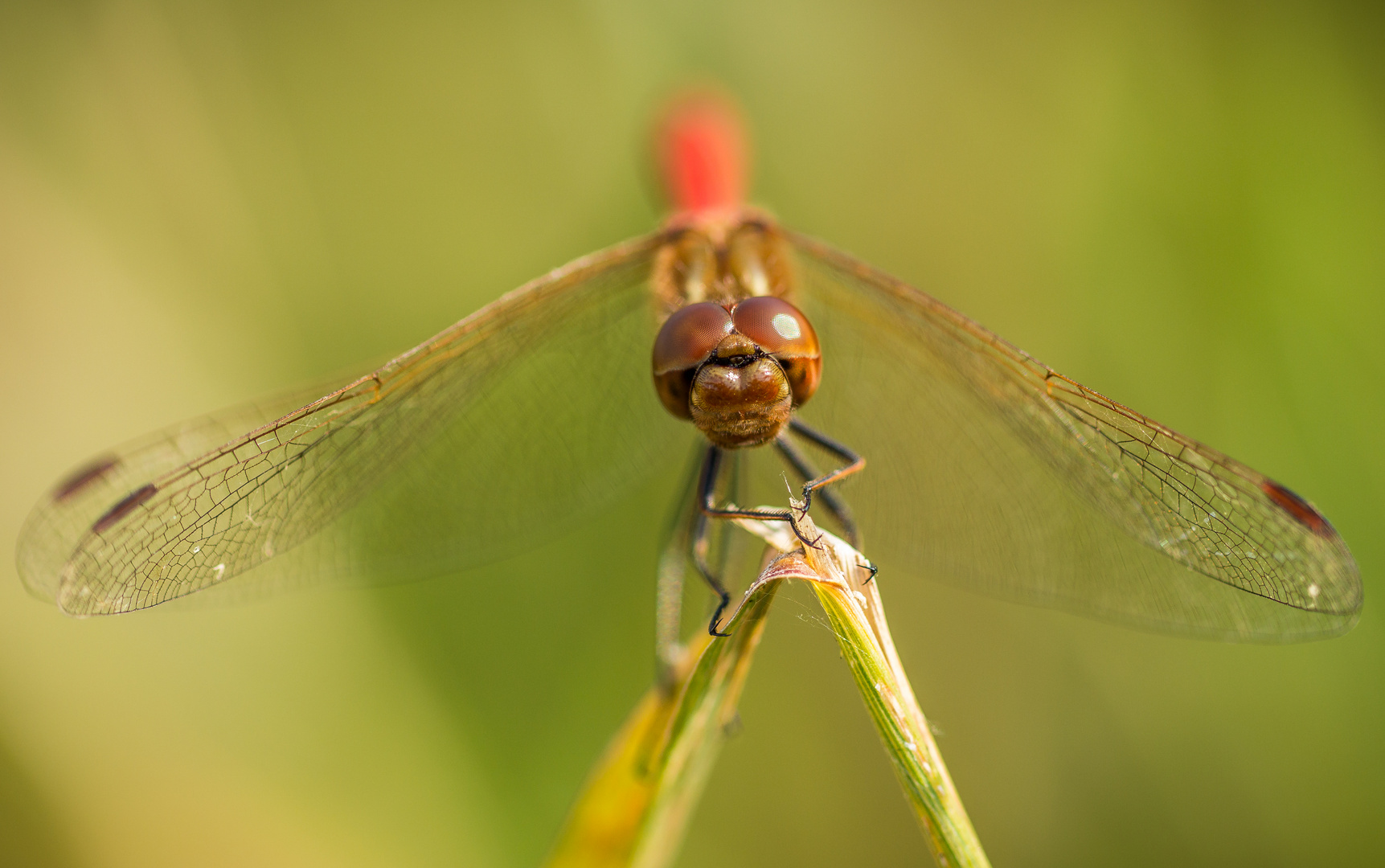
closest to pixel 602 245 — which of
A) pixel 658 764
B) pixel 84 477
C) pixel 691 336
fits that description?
pixel 691 336

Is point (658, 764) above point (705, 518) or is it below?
below

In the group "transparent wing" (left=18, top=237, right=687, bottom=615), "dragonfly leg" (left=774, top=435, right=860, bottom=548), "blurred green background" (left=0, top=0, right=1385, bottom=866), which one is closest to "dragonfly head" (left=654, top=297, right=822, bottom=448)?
"dragonfly leg" (left=774, top=435, right=860, bottom=548)

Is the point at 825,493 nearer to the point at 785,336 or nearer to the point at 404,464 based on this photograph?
the point at 785,336

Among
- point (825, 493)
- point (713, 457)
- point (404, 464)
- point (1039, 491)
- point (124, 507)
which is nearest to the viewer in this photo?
point (124, 507)

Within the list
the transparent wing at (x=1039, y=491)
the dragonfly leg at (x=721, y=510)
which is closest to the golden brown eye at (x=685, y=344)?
the dragonfly leg at (x=721, y=510)

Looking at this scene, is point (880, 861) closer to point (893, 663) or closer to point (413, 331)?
point (893, 663)

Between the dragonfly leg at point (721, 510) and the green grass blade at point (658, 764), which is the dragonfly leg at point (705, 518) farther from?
the green grass blade at point (658, 764)
